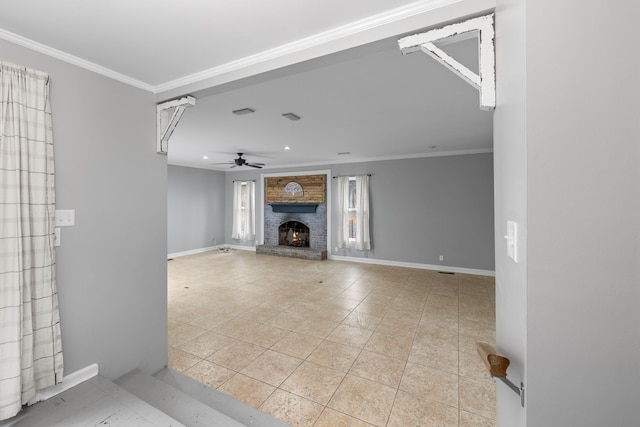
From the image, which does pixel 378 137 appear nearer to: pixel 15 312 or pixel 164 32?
pixel 164 32

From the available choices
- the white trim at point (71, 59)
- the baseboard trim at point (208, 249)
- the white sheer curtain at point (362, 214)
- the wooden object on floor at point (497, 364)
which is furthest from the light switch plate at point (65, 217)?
the baseboard trim at point (208, 249)

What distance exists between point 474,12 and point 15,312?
2755 mm

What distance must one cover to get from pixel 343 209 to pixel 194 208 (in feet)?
13.8

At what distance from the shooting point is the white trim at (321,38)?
1.31 m

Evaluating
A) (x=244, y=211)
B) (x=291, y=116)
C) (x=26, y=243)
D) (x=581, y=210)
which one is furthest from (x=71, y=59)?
(x=244, y=211)

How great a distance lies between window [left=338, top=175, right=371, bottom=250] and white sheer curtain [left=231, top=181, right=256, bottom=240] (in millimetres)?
2754

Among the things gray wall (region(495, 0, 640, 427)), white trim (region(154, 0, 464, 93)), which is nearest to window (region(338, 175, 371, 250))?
white trim (region(154, 0, 464, 93))

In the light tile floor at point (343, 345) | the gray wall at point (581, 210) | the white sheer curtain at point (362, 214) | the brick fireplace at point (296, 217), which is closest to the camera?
the gray wall at point (581, 210)

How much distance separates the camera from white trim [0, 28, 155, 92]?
1550 mm

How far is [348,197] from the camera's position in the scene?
675 cm

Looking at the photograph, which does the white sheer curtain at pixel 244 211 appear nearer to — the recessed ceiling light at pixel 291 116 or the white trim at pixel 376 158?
the white trim at pixel 376 158

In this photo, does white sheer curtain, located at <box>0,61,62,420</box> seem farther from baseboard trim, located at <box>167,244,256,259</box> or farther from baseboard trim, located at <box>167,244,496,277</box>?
baseboard trim, located at <box>167,244,256,259</box>

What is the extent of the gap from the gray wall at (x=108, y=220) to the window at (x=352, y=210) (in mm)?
4731

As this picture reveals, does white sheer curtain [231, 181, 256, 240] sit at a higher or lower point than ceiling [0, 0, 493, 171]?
lower
